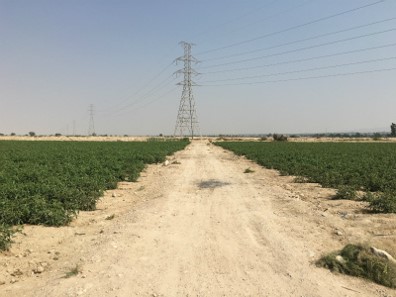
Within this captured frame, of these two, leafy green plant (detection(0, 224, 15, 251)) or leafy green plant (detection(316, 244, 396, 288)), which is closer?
leafy green plant (detection(316, 244, 396, 288))

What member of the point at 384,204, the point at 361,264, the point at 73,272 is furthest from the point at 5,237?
the point at 384,204

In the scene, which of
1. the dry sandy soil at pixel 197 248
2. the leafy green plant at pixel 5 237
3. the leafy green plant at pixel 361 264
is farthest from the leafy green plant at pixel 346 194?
the leafy green plant at pixel 5 237

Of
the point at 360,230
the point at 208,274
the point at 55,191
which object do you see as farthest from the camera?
the point at 55,191

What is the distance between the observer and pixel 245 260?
7926mm

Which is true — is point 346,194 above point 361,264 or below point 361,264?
above

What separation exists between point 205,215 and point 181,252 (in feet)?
11.5

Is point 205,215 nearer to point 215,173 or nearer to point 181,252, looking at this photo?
point 181,252

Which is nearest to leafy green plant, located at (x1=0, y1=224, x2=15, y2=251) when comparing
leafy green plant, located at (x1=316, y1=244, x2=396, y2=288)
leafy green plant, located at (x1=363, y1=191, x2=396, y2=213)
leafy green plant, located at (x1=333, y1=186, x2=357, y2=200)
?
leafy green plant, located at (x1=316, y1=244, x2=396, y2=288)

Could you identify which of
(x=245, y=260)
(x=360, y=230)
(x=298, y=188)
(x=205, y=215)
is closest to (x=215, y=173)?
(x=298, y=188)

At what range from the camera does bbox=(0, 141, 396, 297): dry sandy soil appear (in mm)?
6703

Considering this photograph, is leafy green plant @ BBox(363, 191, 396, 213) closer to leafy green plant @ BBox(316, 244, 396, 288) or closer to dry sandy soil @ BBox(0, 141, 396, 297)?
dry sandy soil @ BBox(0, 141, 396, 297)

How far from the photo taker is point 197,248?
8633mm

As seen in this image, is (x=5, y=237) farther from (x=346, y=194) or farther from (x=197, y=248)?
(x=346, y=194)

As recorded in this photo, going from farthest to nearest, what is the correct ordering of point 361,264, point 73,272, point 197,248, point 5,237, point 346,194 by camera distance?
point 346,194
point 197,248
point 5,237
point 361,264
point 73,272
